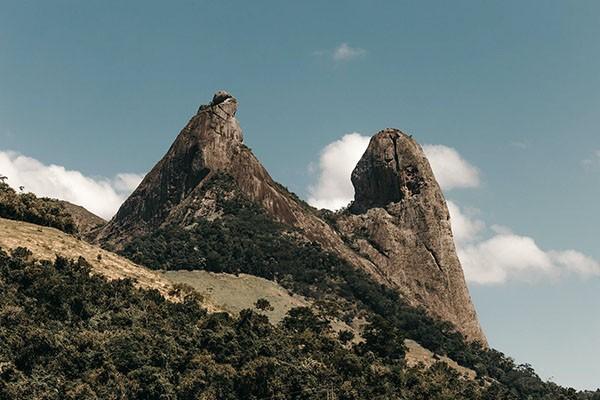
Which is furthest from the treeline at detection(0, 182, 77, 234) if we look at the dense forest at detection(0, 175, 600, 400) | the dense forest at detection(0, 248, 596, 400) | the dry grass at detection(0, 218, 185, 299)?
the dense forest at detection(0, 248, 596, 400)

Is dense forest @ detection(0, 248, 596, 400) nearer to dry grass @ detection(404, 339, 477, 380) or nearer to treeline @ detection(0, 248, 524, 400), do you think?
treeline @ detection(0, 248, 524, 400)

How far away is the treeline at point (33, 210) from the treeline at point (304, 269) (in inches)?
1686

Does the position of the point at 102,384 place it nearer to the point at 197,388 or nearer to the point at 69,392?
the point at 69,392

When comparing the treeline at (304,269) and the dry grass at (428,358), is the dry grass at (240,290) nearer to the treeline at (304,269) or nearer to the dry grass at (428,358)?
the treeline at (304,269)

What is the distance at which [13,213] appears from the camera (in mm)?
113750

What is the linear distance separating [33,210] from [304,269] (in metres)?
79.0

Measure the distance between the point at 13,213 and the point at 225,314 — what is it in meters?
39.8

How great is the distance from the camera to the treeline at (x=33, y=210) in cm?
11348

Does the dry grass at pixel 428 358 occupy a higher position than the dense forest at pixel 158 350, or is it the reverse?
the dry grass at pixel 428 358

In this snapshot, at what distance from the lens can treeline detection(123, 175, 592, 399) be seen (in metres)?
164

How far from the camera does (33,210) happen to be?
11575cm

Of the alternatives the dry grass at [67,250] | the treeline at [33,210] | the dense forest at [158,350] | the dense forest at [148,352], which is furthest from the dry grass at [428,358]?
the treeline at [33,210]

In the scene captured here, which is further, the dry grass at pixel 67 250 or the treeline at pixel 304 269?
the treeline at pixel 304 269

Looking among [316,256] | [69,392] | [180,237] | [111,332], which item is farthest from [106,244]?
[69,392]
